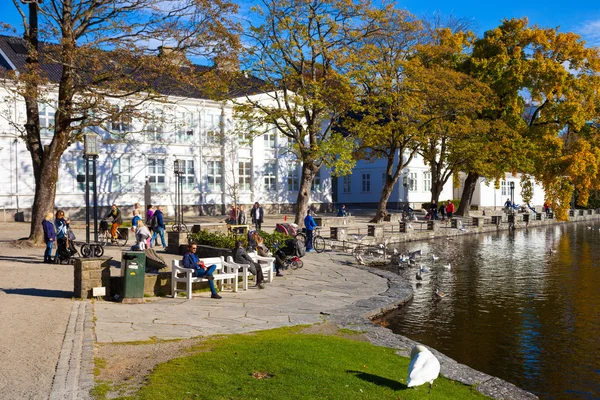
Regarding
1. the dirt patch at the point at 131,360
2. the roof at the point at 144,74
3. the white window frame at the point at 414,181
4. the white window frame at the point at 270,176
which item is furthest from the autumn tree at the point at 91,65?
the white window frame at the point at 414,181

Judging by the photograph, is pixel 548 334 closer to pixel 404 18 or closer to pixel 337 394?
pixel 337 394

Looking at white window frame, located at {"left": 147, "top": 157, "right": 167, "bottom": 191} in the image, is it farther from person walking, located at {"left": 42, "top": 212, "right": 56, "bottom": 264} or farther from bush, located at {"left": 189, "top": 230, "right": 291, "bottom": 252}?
person walking, located at {"left": 42, "top": 212, "right": 56, "bottom": 264}

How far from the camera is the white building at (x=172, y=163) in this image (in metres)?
34.0

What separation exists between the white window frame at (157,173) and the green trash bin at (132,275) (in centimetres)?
2827

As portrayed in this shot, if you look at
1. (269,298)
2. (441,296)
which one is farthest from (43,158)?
(441,296)

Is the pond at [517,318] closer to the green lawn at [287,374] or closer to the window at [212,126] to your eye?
the green lawn at [287,374]

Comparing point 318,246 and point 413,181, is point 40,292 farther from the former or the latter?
point 413,181

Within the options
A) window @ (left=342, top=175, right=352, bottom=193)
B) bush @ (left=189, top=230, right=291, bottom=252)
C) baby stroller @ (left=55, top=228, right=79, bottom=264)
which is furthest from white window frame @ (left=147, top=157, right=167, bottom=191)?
window @ (left=342, top=175, right=352, bottom=193)

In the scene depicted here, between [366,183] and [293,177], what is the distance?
45.4 ft

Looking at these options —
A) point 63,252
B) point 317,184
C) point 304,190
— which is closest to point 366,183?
point 317,184

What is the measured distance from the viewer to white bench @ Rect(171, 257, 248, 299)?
1341 cm

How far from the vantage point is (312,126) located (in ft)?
95.1

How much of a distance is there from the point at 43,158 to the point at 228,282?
1017 cm

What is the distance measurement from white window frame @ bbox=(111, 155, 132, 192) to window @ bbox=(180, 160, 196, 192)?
419 centimetres
